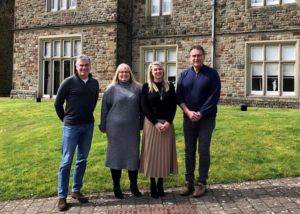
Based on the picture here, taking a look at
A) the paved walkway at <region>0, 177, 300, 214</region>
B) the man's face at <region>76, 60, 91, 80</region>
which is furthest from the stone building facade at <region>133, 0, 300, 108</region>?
the man's face at <region>76, 60, 91, 80</region>

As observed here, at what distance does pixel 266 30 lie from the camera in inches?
476

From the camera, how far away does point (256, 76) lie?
12680mm

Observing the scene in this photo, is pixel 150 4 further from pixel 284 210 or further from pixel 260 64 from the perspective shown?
pixel 284 210

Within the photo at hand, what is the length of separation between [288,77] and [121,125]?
10.1 m

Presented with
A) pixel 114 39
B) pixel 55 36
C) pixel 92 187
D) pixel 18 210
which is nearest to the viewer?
pixel 18 210

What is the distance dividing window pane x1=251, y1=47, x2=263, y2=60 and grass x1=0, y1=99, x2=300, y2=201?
4.32 meters

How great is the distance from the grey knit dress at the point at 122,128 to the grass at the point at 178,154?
610 millimetres

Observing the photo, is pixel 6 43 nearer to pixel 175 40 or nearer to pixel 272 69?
pixel 175 40

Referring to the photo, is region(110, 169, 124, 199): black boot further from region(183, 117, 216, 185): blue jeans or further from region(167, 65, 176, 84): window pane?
region(167, 65, 176, 84): window pane

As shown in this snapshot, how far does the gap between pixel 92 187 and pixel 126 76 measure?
1.71m

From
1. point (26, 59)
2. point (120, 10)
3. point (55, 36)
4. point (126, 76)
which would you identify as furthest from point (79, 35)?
point (126, 76)

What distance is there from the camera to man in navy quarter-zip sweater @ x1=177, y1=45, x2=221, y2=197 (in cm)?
412

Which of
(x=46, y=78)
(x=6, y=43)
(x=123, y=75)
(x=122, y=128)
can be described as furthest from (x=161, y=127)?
(x=6, y=43)

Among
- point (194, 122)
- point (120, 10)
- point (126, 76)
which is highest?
point (120, 10)
